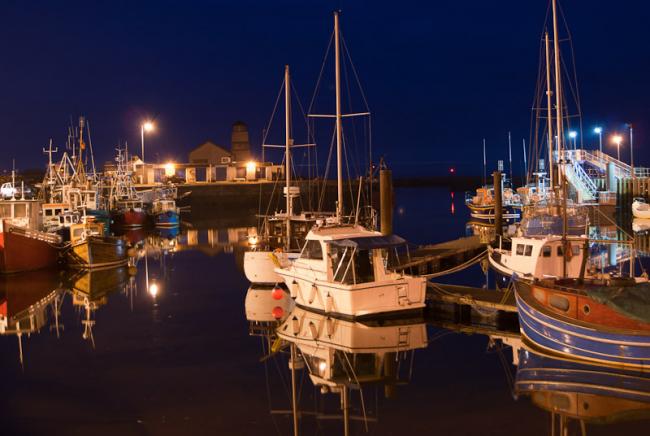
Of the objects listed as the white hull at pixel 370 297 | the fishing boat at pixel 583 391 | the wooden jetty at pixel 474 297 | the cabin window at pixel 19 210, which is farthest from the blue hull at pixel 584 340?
the cabin window at pixel 19 210

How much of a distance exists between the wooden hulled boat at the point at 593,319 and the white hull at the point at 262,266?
37.9 ft

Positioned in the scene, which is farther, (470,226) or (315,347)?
(470,226)

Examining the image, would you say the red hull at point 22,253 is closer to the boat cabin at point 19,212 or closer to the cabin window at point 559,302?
the boat cabin at point 19,212

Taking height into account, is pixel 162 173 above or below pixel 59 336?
above

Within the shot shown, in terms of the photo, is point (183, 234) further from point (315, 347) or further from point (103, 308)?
point (315, 347)

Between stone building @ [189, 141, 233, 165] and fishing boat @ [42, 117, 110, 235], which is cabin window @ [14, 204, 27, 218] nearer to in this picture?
fishing boat @ [42, 117, 110, 235]

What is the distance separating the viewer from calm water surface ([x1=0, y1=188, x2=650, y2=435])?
12.9 meters

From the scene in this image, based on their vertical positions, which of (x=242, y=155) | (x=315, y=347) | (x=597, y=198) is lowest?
(x=315, y=347)

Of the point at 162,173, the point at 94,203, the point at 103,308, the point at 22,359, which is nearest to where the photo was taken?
the point at 22,359

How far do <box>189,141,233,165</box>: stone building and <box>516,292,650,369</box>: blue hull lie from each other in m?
87.0

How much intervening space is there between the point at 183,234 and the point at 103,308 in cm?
2961

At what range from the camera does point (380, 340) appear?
737 inches

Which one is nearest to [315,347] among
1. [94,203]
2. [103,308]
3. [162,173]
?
[103,308]

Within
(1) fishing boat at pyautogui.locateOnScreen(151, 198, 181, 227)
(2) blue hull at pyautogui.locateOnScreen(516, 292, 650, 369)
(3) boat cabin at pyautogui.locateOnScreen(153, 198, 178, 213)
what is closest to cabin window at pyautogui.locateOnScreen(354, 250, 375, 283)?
(2) blue hull at pyautogui.locateOnScreen(516, 292, 650, 369)
